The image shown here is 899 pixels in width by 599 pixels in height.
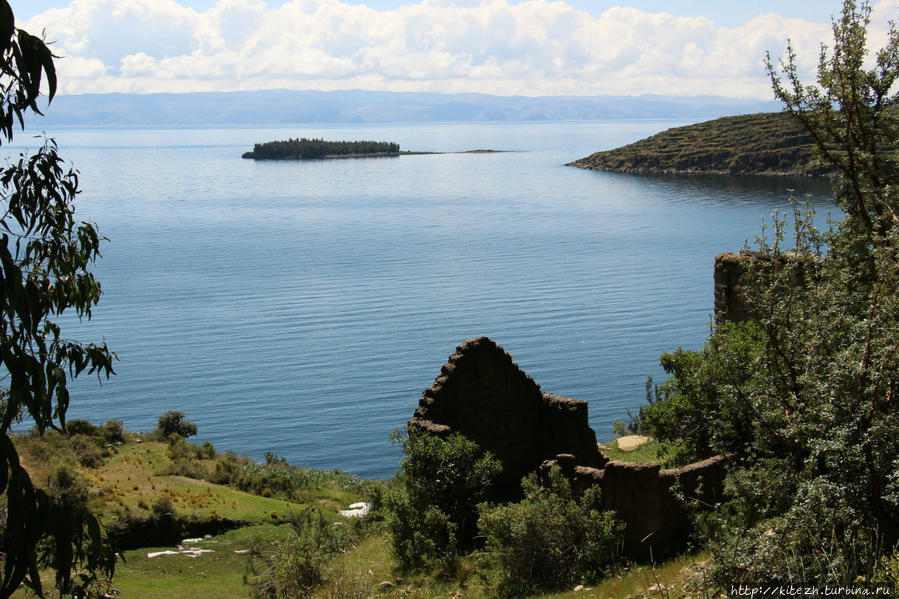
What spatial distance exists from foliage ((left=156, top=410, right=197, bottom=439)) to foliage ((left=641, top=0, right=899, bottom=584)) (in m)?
29.5

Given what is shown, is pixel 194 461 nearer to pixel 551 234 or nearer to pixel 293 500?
pixel 293 500

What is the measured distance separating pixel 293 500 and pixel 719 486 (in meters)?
19.1

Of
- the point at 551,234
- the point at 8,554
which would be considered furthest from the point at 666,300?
the point at 8,554

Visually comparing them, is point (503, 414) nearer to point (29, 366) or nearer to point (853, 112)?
point (853, 112)

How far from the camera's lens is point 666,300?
64250mm

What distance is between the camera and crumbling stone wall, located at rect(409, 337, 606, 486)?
2250cm

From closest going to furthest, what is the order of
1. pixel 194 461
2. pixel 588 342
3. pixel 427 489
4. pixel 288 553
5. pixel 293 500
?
pixel 288 553
pixel 427 489
pixel 293 500
pixel 194 461
pixel 588 342

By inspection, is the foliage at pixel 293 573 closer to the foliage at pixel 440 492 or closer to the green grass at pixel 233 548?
the green grass at pixel 233 548

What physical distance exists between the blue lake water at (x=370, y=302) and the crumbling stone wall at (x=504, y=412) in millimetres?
4886

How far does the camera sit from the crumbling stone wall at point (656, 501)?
661 inches

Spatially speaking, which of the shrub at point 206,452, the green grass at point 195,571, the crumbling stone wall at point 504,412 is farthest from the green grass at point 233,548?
the crumbling stone wall at point 504,412

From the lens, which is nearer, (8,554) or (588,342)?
(8,554)

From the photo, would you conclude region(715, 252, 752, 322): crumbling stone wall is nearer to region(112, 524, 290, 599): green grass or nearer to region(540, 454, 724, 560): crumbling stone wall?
region(540, 454, 724, 560): crumbling stone wall

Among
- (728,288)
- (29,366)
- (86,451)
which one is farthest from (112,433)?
(29,366)
